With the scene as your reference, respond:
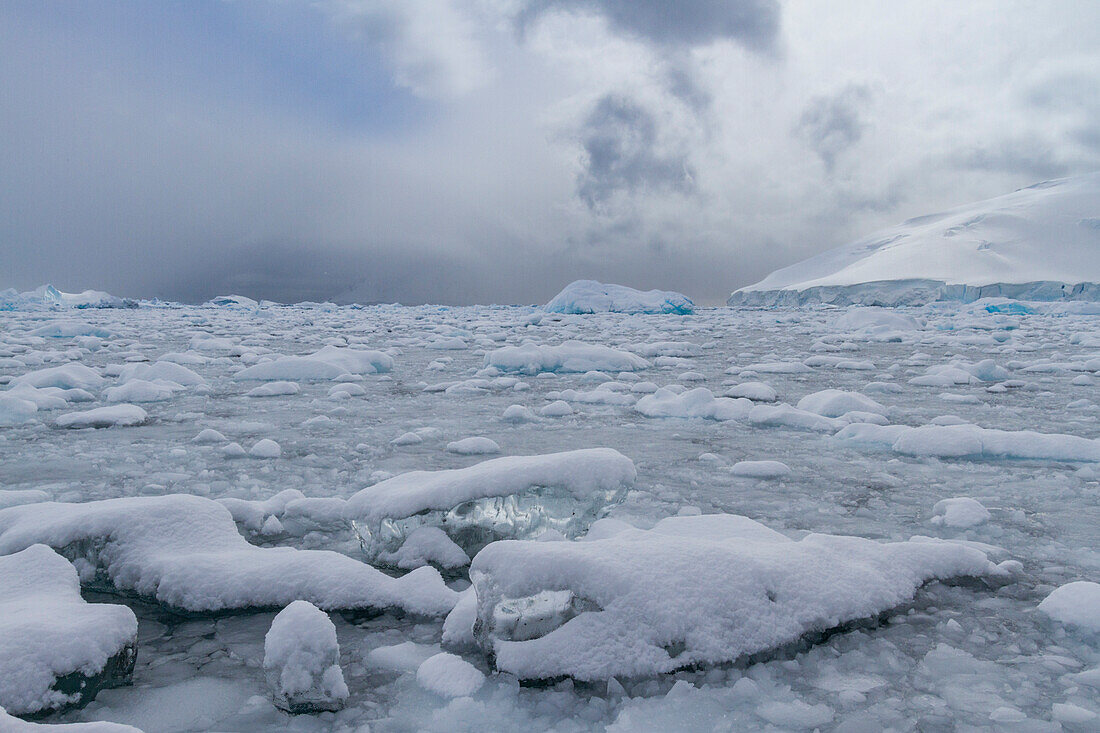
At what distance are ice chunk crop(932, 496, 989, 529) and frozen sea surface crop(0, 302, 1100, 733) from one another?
0.02 m

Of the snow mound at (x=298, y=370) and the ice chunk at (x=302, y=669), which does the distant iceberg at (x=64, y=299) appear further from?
the ice chunk at (x=302, y=669)

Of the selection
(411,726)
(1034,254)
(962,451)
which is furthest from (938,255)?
(411,726)

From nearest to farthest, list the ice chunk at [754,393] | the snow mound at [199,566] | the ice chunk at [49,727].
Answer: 1. the ice chunk at [49,727]
2. the snow mound at [199,566]
3. the ice chunk at [754,393]

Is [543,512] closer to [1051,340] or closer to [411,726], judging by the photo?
[411,726]

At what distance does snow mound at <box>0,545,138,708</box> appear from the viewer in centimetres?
118

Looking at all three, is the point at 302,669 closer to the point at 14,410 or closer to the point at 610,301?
the point at 14,410

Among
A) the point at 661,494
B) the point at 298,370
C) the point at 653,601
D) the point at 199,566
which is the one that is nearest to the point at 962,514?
the point at 661,494

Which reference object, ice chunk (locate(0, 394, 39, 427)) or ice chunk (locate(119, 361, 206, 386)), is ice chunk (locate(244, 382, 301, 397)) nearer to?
ice chunk (locate(119, 361, 206, 386))

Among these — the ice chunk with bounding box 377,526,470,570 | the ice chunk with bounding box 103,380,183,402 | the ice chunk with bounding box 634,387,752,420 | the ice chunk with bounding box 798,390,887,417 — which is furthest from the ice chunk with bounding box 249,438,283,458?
the ice chunk with bounding box 798,390,887,417

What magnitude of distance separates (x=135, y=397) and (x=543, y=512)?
14.4 feet

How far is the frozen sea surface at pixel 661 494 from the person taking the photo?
1.24m

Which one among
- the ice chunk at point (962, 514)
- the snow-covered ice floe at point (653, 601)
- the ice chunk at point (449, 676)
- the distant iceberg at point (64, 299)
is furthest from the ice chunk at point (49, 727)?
the distant iceberg at point (64, 299)

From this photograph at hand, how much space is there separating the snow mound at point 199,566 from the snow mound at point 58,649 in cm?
20

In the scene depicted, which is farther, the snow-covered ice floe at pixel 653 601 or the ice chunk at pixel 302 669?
the snow-covered ice floe at pixel 653 601
